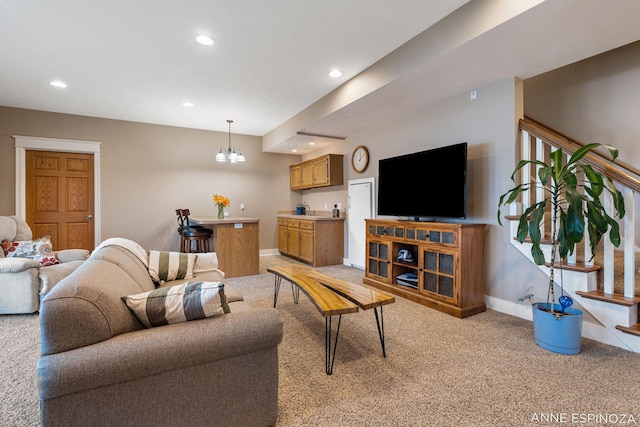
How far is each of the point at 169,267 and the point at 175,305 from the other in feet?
4.76

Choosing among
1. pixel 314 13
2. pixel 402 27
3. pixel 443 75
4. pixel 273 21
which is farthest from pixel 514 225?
pixel 273 21

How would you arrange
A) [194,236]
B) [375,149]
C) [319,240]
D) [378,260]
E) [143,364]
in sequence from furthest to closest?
[319,240]
[375,149]
[194,236]
[378,260]
[143,364]

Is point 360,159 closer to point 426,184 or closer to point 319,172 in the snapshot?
point 319,172

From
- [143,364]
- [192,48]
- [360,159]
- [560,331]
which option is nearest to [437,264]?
[560,331]

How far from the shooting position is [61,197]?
522cm

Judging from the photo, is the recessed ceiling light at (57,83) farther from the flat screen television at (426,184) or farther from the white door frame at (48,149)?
the flat screen television at (426,184)

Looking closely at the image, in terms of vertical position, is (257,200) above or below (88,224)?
above

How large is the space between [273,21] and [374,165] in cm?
285

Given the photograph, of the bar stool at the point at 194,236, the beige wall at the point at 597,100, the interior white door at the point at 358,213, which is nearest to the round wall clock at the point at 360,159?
the interior white door at the point at 358,213

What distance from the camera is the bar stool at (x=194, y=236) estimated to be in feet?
15.6

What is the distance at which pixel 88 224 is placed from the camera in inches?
213

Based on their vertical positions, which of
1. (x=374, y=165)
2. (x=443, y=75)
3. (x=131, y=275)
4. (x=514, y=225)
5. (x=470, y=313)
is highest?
(x=443, y=75)

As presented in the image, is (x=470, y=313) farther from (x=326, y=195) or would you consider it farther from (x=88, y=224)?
(x=88, y=224)

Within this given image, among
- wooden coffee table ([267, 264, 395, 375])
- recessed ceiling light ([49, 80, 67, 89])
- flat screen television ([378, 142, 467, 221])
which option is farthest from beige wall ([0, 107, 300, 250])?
wooden coffee table ([267, 264, 395, 375])
